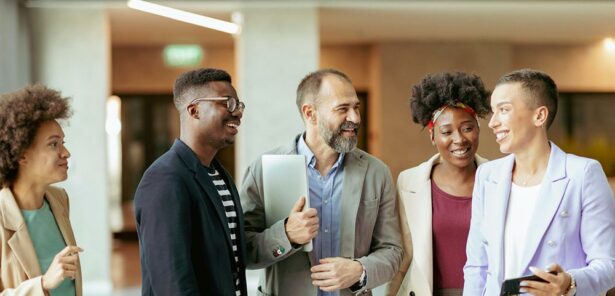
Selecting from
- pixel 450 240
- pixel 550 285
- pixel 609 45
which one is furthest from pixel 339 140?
pixel 609 45

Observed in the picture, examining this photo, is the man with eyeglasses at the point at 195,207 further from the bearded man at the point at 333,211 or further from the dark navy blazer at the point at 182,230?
the bearded man at the point at 333,211

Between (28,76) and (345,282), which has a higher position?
(28,76)

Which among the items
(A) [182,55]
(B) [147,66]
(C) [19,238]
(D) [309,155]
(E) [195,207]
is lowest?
(C) [19,238]

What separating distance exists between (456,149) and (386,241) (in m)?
0.46

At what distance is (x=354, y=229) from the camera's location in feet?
10.3

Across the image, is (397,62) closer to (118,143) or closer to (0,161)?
(118,143)

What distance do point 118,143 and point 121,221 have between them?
1.35 metres

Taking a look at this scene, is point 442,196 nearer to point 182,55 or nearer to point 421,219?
point 421,219

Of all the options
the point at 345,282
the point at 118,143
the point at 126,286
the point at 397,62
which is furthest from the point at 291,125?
the point at 118,143

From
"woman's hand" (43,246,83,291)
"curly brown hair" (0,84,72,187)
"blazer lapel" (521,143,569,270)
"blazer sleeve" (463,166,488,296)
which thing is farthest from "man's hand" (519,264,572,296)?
"curly brown hair" (0,84,72,187)

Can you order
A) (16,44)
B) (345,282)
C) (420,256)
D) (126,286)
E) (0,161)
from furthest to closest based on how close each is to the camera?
(126,286), (16,44), (420,256), (345,282), (0,161)

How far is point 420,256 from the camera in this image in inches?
131

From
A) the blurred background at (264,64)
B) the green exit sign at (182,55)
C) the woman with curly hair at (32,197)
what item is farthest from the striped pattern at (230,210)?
the green exit sign at (182,55)

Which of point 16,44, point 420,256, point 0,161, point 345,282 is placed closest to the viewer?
point 0,161
